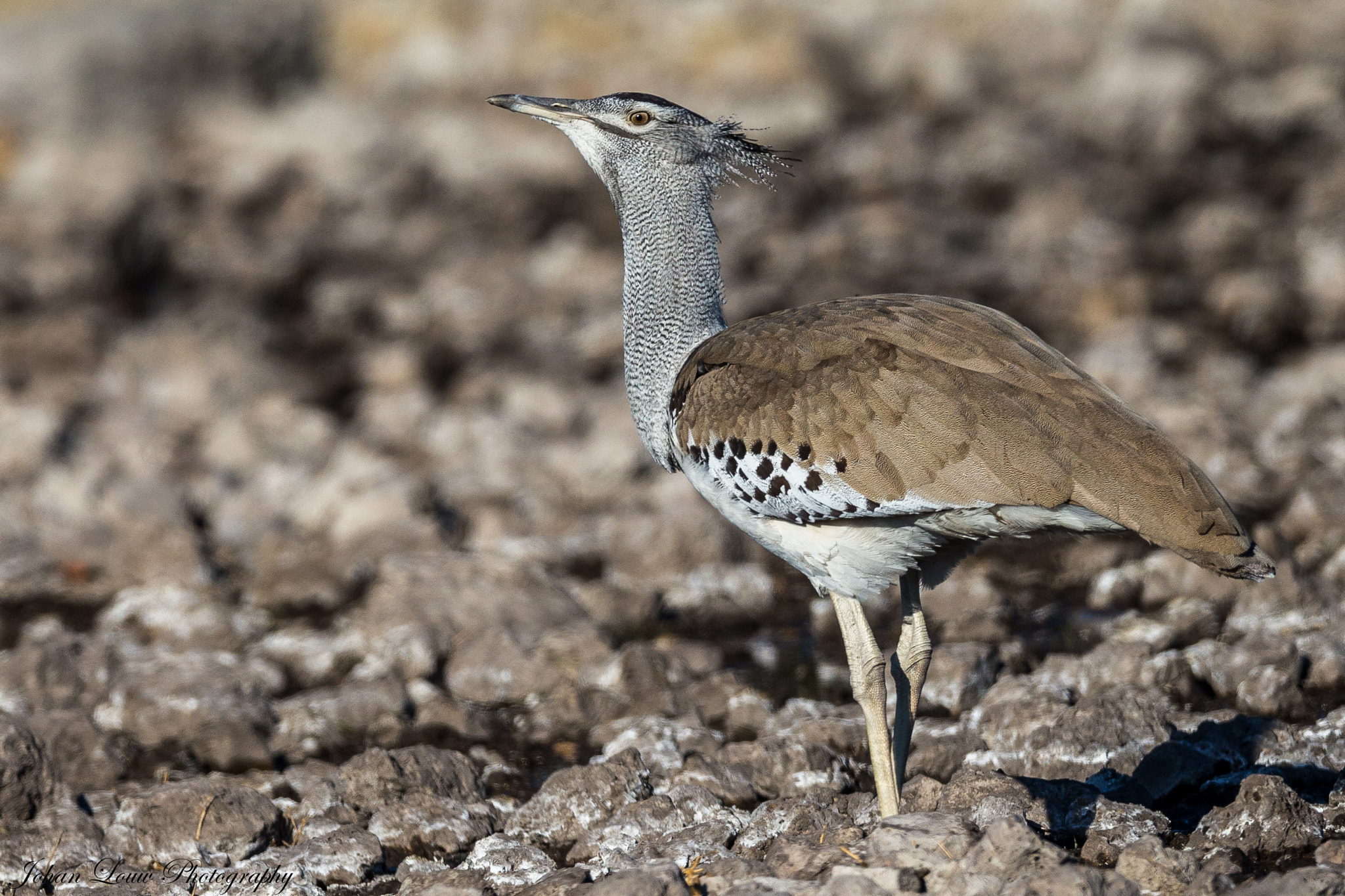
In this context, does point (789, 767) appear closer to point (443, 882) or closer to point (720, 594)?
point (443, 882)

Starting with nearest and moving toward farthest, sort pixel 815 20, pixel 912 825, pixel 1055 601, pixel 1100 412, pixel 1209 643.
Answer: pixel 912 825
pixel 1100 412
pixel 1209 643
pixel 1055 601
pixel 815 20

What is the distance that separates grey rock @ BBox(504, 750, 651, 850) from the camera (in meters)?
4.04

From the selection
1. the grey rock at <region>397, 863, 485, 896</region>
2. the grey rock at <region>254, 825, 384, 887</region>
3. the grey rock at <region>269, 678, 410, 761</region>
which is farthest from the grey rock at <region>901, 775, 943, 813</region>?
the grey rock at <region>269, 678, 410, 761</region>

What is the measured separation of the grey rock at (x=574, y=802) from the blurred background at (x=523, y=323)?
0.66 metres

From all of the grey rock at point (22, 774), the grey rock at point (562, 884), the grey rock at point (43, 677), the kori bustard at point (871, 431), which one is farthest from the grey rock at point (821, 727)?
the grey rock at point (43, 677)

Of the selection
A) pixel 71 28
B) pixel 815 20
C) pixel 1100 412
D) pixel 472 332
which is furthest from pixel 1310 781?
pixel 71 28

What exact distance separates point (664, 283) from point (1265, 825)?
2.17 metres

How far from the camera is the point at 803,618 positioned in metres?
5.66

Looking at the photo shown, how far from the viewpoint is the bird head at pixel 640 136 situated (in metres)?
4.36

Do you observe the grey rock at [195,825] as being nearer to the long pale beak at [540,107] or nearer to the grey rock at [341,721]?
the grey rock at [341,721]

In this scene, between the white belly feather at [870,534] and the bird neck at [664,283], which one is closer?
the white belly feather at [870,534]

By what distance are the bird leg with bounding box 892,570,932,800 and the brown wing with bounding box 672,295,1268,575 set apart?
0.56 meters

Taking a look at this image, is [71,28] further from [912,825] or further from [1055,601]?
[912,825]

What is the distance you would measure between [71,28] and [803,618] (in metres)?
8.60
